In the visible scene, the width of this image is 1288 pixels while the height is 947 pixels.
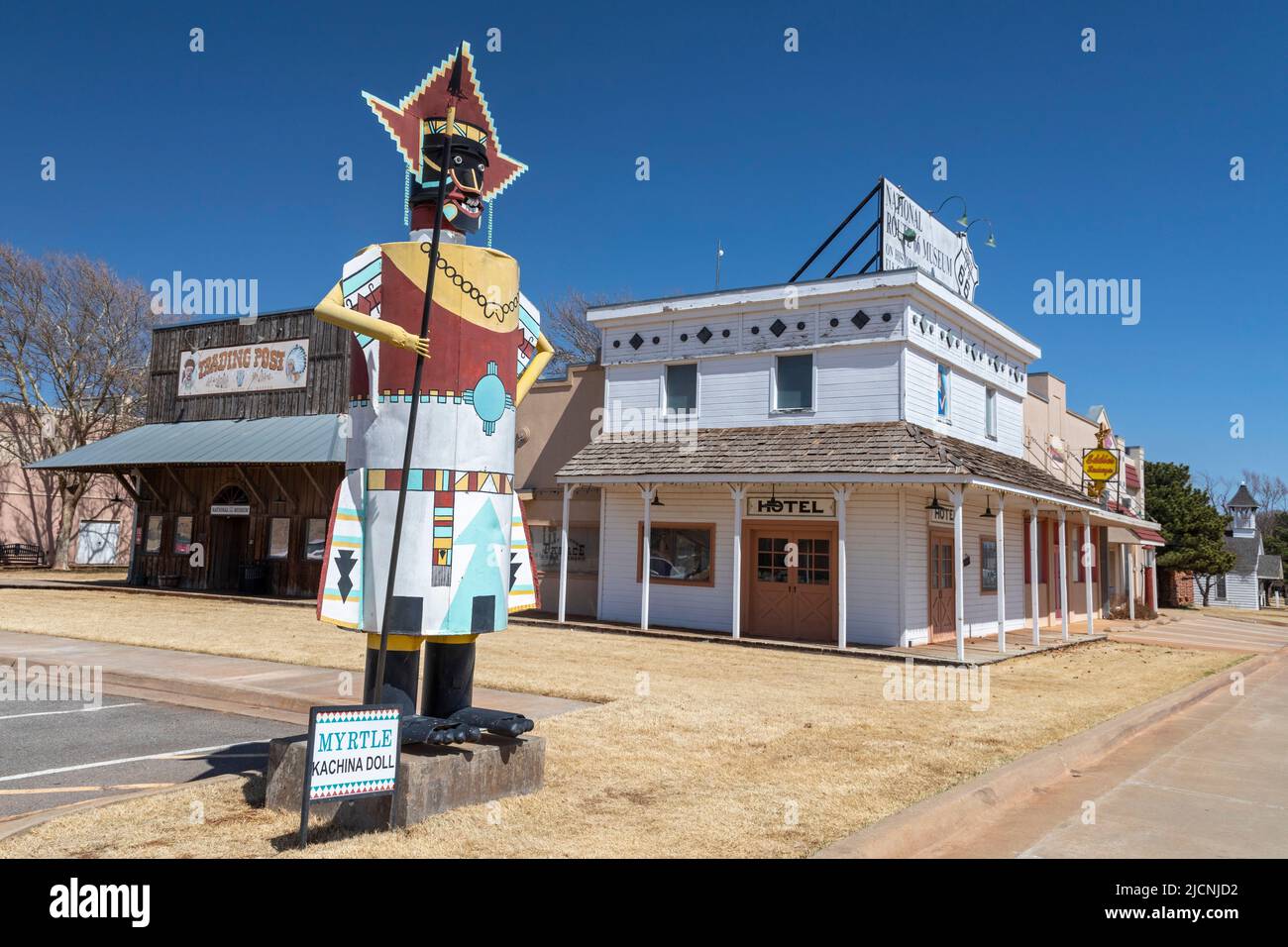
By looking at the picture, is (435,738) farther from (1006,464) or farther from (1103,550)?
(1103,550)

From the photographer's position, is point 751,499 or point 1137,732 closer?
point 1137,732

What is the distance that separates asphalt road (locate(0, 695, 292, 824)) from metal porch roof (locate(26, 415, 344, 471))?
44.9 feet

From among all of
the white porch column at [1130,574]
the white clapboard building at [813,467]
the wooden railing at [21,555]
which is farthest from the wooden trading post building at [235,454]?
the white porch column at [1130,574]

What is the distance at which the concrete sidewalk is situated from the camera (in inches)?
370

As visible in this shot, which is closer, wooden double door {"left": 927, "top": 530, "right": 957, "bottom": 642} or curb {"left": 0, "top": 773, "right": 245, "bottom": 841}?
curb {"left": 0, "top": 773, "right": 245, "bottom": 841}

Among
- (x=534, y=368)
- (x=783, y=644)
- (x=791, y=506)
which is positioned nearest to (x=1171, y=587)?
(x=791, y=506)

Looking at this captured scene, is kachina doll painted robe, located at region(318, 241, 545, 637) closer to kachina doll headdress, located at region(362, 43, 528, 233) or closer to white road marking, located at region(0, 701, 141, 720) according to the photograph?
kachina doll headdress, located at region(362, 43, 528, 233)

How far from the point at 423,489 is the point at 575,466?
1403 centimetres

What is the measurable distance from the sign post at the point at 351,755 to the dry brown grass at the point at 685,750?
0.28 metres

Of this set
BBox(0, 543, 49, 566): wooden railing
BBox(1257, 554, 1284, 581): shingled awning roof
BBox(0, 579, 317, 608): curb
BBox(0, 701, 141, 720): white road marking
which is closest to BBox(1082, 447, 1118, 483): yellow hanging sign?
BBox(0, 579, 317, 608): curb

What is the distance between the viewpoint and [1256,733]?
1020cm

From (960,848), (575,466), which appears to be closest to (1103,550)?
(575,466)

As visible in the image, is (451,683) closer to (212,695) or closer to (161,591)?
(212,695)

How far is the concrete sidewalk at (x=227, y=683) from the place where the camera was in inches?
370
